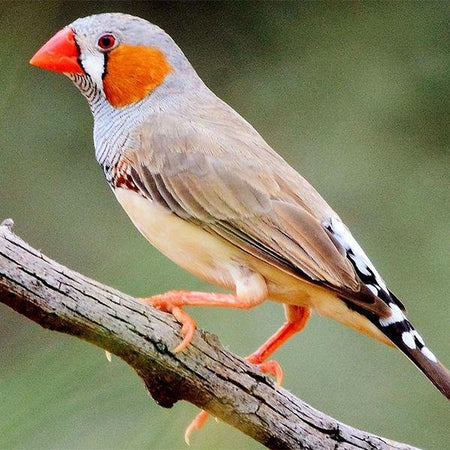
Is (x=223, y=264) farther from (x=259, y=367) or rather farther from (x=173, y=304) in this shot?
(x=259, y=367)

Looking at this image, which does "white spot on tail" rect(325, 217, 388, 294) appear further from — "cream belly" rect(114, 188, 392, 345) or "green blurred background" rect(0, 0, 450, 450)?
"green blurred background" rect(0, 0, 450, 450)

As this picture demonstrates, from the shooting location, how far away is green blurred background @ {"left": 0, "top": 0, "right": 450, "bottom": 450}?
10.6 feet

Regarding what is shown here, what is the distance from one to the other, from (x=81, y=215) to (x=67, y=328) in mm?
1667

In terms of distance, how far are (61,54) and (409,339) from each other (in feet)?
3.11

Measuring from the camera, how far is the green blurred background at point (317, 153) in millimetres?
3234

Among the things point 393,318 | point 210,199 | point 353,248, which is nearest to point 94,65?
point 210,199

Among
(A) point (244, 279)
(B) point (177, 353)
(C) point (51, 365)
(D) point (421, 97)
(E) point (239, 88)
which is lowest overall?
(C) point (51, 365)

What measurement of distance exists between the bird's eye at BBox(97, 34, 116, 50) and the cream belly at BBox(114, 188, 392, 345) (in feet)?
1.23

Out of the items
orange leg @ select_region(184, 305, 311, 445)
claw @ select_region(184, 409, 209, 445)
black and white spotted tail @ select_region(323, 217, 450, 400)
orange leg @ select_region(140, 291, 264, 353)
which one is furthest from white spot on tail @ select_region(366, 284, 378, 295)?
claw @ select_region(184, 409, 209, 445)

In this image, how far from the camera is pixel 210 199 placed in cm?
229

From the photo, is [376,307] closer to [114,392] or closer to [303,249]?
[303,249]

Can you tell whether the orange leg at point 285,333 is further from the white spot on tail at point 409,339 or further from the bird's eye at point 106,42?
the bird's eye at point 106,42

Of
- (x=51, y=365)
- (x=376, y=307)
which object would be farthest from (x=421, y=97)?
(x=51, y=365)

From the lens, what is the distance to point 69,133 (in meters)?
3.69
